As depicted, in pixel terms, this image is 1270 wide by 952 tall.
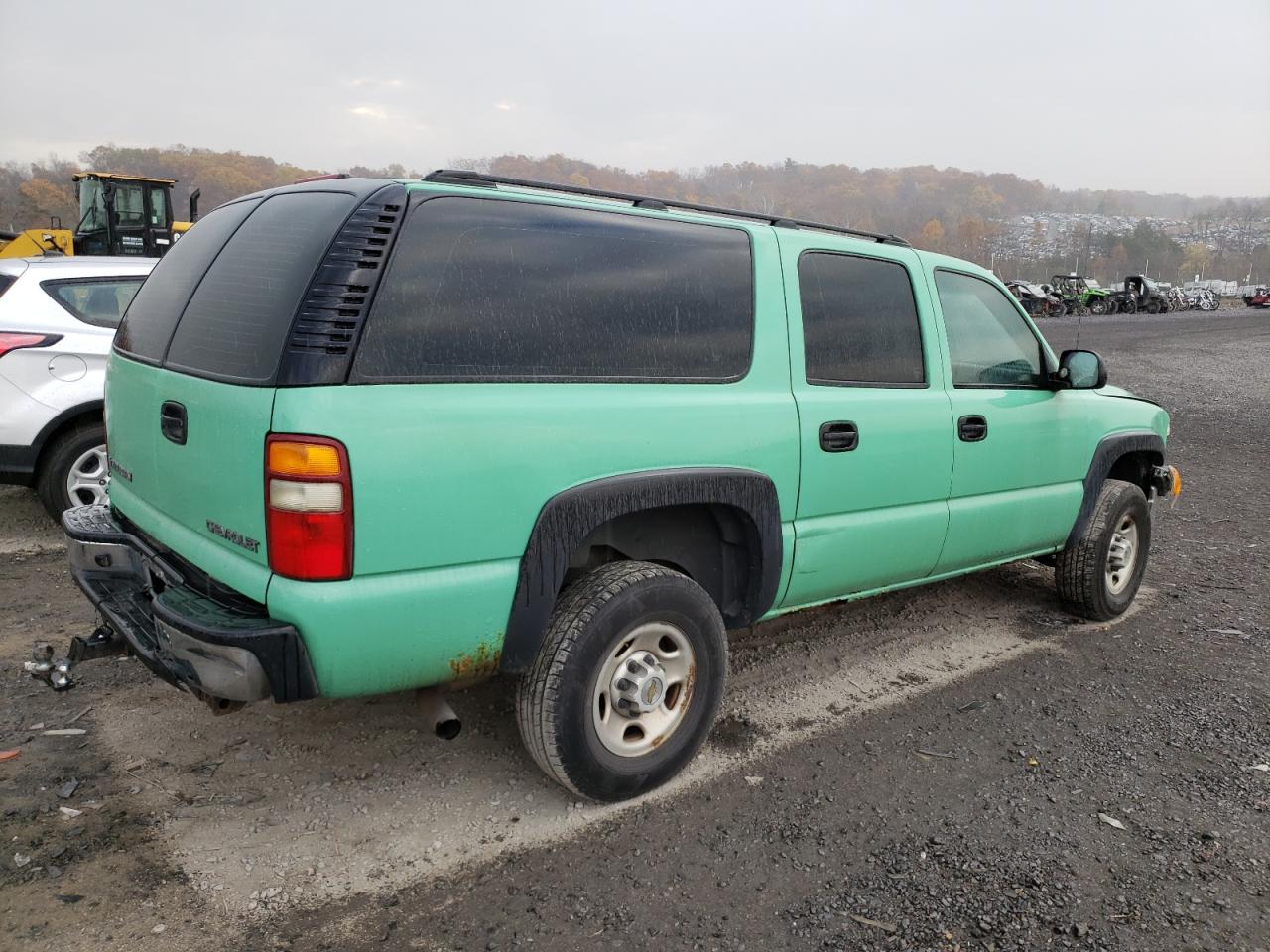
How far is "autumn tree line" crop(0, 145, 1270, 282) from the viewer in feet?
110

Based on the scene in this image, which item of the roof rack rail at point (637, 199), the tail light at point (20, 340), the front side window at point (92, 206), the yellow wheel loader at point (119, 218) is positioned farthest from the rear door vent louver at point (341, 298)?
the front side window at point (92, 206)

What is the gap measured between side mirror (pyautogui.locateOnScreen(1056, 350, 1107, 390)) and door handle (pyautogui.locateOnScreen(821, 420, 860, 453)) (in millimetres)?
1437

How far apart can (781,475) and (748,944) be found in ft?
4.82

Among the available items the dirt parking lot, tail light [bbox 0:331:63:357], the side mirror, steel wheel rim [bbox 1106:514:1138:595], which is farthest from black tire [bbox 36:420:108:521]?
steel wheel rim [bbox 1106:514:1138:595]

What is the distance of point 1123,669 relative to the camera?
4.21m

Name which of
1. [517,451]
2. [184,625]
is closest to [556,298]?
[517,451]

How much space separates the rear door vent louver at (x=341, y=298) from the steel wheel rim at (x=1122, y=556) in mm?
4044

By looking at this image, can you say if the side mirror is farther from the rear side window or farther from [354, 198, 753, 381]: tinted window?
the rear side window

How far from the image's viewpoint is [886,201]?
91.6 meters

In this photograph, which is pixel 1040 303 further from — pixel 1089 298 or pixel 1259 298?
pixel 1259 298

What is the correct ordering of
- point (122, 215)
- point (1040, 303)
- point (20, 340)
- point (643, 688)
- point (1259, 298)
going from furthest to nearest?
point (1259, 298) < point (1040, 303) < point (122, 215) < point (20, 340) < point (643, 688)

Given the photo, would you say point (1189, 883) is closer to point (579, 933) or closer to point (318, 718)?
point (579, 933)

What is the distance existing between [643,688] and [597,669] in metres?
0.20

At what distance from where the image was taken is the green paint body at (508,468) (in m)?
2.32
